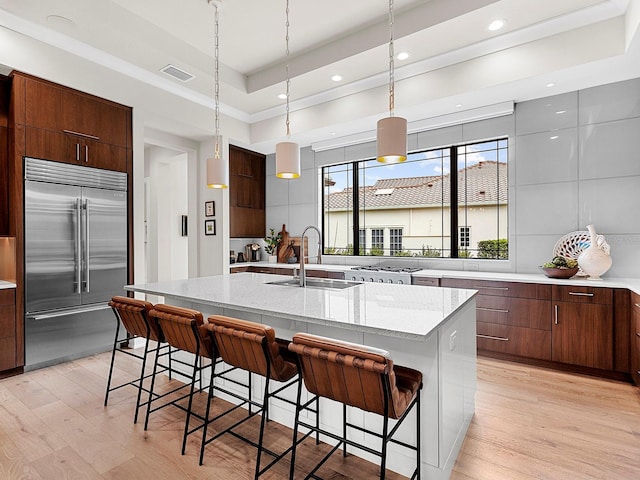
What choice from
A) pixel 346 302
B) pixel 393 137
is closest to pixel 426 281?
pixel 346 302

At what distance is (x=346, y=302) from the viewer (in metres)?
2.16

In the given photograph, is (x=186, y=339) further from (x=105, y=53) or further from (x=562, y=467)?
(x=105, y=53)

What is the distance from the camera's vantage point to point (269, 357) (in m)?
1.75

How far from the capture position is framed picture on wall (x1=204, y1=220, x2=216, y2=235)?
17.4 feet

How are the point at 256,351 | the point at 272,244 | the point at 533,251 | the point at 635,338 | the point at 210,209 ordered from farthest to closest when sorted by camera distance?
the point at 272,244 → the point at 210,209 → the point at 533,251 → the point at 635,338 → the point at 256,351

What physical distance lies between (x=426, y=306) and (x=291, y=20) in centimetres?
289

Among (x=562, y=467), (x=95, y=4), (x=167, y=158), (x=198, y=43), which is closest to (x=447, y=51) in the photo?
(x=198, y=43)

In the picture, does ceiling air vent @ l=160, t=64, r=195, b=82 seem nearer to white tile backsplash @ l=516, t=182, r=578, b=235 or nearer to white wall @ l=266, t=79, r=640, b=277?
white wall @ l=266, t=79, r=640, b=277

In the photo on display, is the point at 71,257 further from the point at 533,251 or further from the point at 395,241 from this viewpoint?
the point at 533,251

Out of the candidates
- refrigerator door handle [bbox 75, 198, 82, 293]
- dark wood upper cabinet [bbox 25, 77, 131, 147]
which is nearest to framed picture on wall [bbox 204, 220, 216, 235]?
dark wood upper cabinet [bbox 25, 77, 131, 147]

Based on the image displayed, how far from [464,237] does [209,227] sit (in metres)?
3.68

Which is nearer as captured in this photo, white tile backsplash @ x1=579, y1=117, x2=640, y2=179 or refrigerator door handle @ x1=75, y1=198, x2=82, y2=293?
white tile backsplash @ x1=579, y1=117, x2=640, y2=179

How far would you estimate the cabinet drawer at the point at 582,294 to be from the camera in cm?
305

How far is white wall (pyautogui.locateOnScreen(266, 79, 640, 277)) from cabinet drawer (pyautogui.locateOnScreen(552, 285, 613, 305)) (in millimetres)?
608
